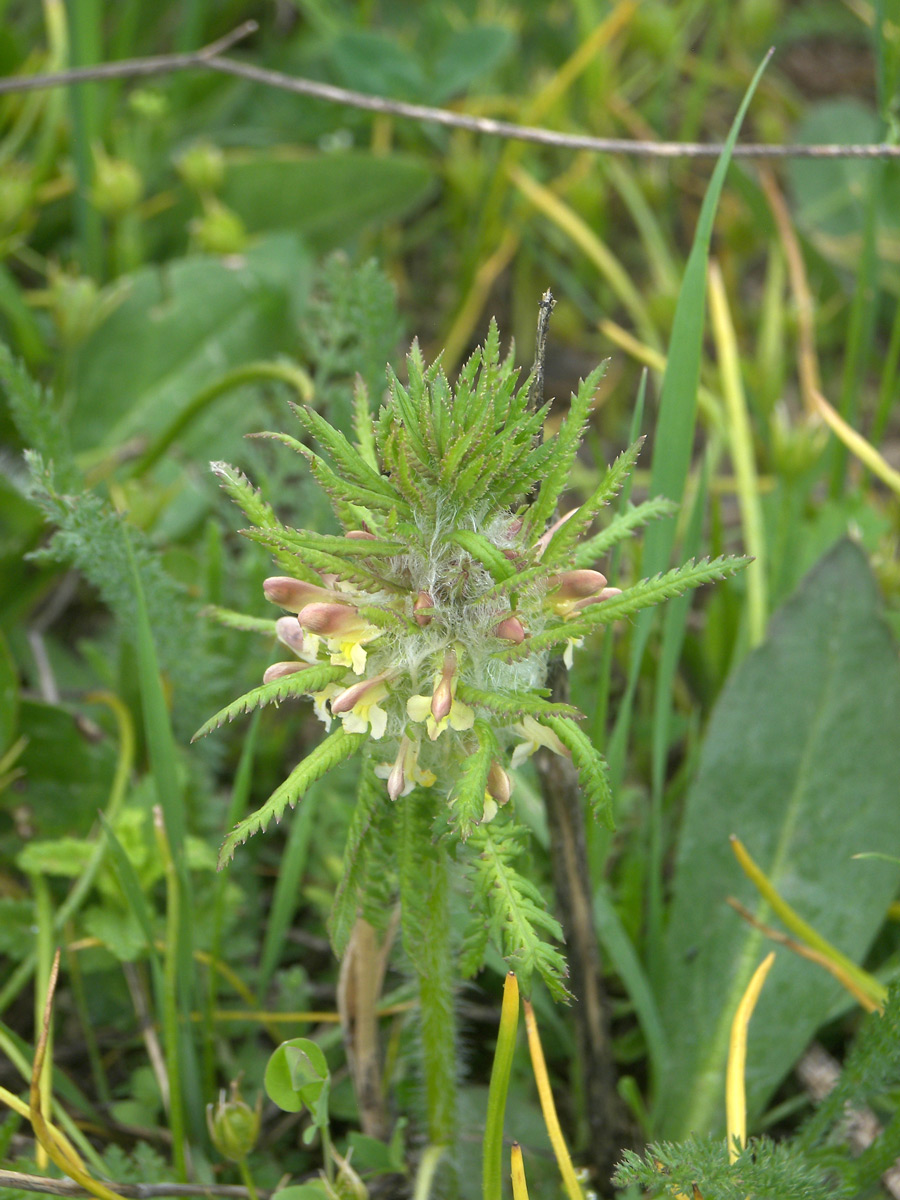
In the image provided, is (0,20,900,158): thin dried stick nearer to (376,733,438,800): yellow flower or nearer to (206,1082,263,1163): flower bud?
(376,733,438,800): yellow flower

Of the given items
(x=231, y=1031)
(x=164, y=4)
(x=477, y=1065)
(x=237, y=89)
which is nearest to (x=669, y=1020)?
(x=477, y=1065)

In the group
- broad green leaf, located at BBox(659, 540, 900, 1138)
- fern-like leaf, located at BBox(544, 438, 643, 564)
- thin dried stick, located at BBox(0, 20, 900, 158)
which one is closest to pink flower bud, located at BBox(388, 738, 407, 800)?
fern-like leaf, located at BBox(544, 438, 643, 564)

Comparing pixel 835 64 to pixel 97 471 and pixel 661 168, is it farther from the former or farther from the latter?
pixel 97 471

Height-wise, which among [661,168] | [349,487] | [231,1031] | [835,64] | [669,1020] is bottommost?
[231,1031]

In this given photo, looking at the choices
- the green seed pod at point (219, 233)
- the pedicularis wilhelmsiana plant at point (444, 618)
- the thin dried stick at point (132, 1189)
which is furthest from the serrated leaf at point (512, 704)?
the green seed pod at point (219, 233)

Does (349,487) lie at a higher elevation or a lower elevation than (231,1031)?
higher

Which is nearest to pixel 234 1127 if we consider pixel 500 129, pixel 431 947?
pixel 431 947

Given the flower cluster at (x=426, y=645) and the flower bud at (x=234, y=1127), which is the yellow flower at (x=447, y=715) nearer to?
the flower cluster at (x=426, y=645)

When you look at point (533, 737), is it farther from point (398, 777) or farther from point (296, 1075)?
point (296, 1075)
